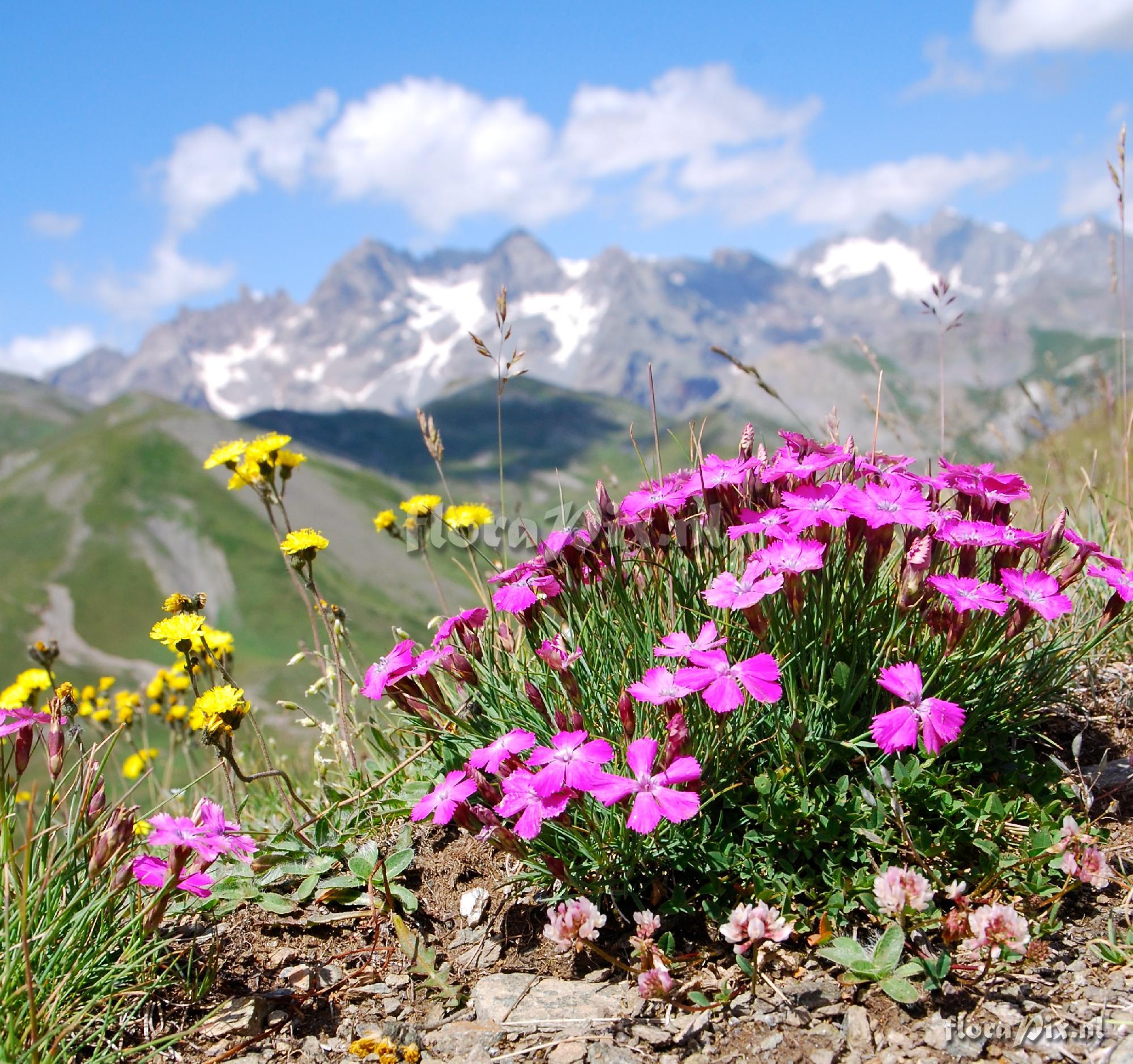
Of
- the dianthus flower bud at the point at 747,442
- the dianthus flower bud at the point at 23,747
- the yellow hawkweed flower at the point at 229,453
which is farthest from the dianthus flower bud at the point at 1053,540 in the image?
the dianthus flower bud at the point at 23,747

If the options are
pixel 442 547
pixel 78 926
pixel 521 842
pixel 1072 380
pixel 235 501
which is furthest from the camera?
pixel 235 501

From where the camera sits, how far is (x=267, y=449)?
4012 mm

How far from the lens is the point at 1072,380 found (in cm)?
883

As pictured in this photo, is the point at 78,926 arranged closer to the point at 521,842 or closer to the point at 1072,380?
the point at 521,842

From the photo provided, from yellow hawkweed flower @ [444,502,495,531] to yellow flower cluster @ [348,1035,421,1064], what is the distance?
2.02 metres

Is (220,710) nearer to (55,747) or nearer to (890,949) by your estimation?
(55,747)

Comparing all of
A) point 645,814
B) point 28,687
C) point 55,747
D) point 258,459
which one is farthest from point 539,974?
point 28,687

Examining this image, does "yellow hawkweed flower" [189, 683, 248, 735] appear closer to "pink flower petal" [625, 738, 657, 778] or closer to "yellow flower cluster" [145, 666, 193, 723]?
"pink flower petal" [625, 738, 657, 778]

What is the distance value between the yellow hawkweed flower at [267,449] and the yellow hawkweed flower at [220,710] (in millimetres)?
1205

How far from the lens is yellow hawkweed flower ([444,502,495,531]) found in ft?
13.2

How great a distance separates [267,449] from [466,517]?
0.95 m

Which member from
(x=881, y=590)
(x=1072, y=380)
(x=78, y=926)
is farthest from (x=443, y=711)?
(x=1072, y=380)

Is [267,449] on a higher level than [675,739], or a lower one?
higher

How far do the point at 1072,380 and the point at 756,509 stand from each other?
23.8 ft
